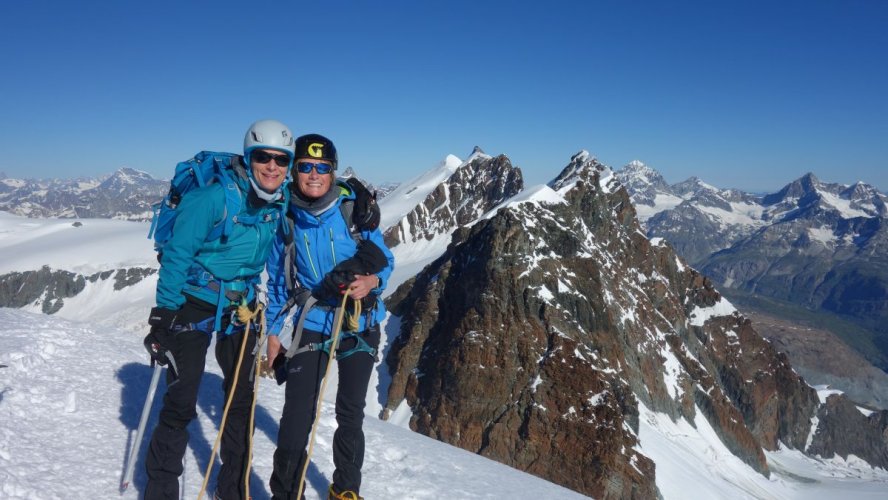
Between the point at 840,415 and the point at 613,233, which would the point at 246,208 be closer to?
the point at 613,233

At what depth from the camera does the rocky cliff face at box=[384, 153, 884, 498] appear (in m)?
50.8

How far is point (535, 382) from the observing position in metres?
55.6

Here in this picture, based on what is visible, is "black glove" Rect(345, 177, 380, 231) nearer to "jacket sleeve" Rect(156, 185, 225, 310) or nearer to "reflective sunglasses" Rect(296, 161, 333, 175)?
"reflective sunglasses" Rect(296, 161, 333, 175)

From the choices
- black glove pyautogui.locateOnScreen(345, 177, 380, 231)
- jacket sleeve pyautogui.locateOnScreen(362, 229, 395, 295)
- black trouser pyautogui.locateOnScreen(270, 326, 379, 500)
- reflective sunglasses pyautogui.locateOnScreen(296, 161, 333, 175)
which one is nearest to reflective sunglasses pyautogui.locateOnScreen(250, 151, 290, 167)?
reflective sunglasses pyautogui.locateOnScreen(296, 161, 333, 175)

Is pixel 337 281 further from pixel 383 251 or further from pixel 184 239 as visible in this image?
pixel 184 239

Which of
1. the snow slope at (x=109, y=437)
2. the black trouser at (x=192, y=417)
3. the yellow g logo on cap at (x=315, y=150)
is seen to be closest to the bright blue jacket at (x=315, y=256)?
the yellow g logo on cap at (x=315, y=150)

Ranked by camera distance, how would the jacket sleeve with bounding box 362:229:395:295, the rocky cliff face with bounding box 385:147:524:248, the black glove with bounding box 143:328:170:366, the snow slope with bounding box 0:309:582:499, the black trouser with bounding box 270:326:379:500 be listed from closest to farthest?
1. the black glove with bounding box 143:328:170:366
2. the black trouser with bounding box 270:326:379:500
3. the jacket sleeve with bounding box 362:229:395:295
4. the snow slope with bounding box 0:309:582:499
5. the rocky cliff face with bounding box 385:147:524:248

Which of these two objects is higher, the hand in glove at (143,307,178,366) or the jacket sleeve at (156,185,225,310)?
the jacket sleeve at (156,185,225,310)

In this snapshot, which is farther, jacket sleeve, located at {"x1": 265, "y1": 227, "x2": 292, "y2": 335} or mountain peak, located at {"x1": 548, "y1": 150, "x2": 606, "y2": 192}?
mountain peak, located at {"x1": 548, "y1": 150, "x2": 606, "y2": 192}

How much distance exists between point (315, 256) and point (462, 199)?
490 feet

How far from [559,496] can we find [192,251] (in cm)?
751

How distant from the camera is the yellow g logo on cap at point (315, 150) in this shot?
577cm

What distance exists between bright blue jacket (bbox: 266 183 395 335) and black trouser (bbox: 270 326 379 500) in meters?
0.30

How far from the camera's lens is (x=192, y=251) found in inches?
215
